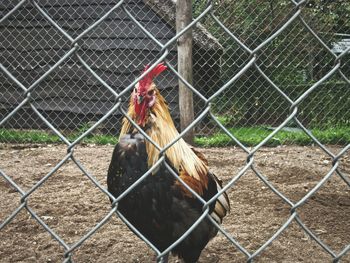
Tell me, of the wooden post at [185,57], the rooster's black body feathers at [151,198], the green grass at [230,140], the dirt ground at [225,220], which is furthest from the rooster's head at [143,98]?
the green grass at [230,140]

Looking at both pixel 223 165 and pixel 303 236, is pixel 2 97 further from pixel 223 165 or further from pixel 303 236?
pixel 303 236

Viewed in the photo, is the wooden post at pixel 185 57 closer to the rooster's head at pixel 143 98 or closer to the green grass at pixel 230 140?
the green grass at pixel 230 140

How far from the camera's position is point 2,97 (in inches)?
272

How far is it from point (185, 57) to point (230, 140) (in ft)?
5.63

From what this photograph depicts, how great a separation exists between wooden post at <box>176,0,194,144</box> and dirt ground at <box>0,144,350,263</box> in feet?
2.24

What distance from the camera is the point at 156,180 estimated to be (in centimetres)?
249

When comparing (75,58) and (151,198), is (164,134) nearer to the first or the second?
(151,198)

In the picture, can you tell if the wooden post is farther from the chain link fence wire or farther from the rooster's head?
the rooster's head

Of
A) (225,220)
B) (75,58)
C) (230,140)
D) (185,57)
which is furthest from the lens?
(75,58)

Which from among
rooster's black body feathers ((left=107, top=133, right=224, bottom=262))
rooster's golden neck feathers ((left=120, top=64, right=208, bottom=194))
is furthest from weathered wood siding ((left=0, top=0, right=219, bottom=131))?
rooster's black body feathers ((left=107, top=133, right=224, bottom=262))

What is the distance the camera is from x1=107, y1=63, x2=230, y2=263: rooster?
2.51m

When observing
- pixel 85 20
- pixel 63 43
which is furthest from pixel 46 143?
pixel 85 20

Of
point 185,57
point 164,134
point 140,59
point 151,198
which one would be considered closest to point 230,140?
point 185,57

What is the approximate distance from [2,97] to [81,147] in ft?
6.18
